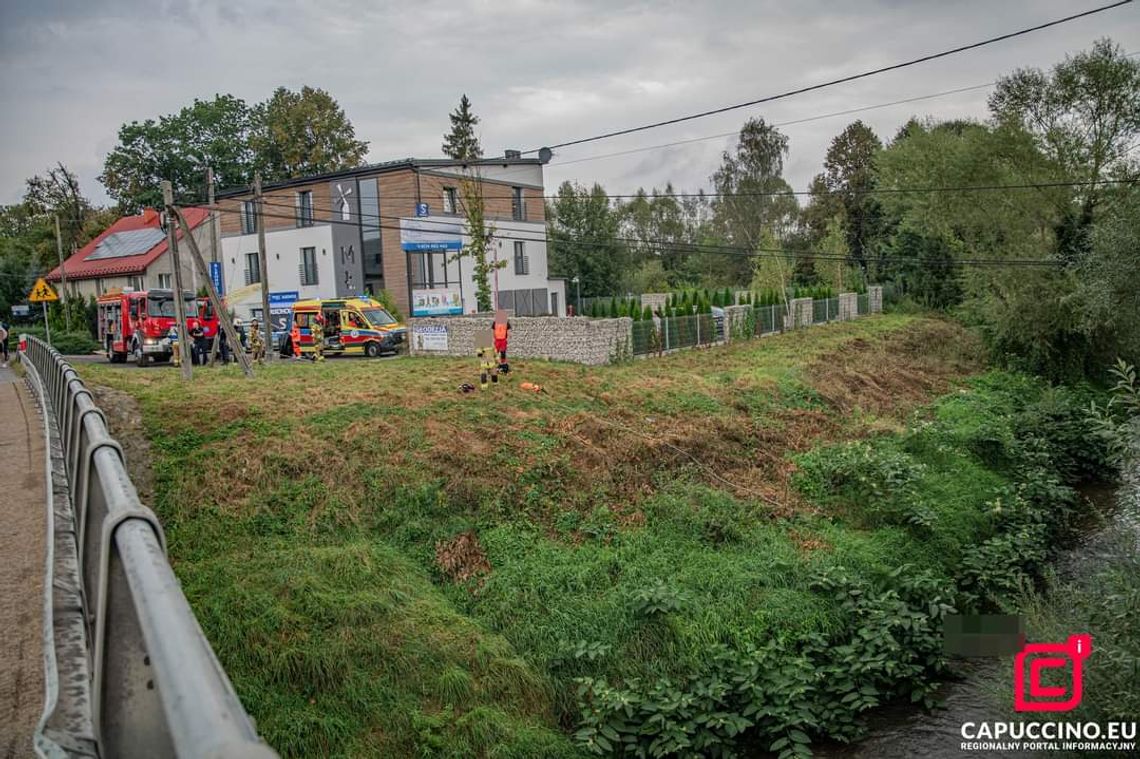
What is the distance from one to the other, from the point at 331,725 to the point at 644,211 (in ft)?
280

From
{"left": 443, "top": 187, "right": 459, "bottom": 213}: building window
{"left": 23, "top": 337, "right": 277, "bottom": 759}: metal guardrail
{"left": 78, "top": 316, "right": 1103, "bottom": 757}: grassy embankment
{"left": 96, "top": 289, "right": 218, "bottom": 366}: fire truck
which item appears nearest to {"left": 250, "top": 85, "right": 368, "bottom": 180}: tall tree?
{"left": 443, "top": 187, "right": 459, "bottom": 213}: building window

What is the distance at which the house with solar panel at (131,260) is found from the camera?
154 ft

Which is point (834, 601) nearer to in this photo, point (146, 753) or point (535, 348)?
point (146, 753)

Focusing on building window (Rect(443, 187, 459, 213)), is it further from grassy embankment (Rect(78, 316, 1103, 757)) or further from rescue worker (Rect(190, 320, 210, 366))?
grassy embankment (Rect(78, 316, 1103, 757))

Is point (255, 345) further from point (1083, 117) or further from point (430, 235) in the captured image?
point (1083, 117)

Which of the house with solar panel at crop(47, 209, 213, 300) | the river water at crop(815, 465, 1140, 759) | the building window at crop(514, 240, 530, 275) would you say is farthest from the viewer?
the house with solar panel at crop(47, 209, 213, 300)

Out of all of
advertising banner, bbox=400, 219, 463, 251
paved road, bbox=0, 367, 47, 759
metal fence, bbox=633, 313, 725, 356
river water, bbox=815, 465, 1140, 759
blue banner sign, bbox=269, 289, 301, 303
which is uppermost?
advertising banner, bbox=400, 219, 463, 251

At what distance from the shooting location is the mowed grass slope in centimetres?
923

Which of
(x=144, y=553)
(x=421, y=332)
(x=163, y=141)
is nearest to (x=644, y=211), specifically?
(x=163, y=141)

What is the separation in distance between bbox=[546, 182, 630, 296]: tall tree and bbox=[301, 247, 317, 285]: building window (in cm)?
1968

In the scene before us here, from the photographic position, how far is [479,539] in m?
12.5

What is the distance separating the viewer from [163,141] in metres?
59.8

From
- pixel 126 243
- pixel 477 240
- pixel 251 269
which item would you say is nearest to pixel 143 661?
pixel 477 240

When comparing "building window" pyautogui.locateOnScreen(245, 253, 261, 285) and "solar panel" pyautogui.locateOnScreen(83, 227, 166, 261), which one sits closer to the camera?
"building window" pyautogui.locateOnScreen(245, 253, 261, 285)
